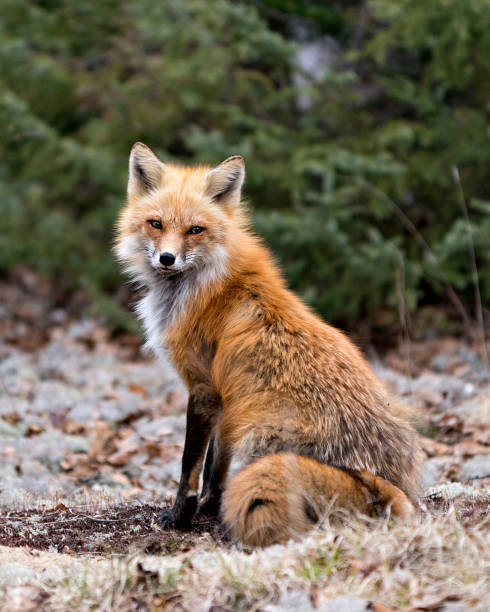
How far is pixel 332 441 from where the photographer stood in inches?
157

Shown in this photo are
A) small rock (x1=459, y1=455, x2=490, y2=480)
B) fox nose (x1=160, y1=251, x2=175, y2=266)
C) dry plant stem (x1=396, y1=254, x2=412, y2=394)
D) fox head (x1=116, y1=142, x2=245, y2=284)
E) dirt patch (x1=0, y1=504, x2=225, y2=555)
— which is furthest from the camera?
dry plant stem (x1=396, y1=254, x2=412, y2=394)

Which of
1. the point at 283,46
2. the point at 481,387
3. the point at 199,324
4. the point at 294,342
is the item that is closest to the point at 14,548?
the point at 199,324

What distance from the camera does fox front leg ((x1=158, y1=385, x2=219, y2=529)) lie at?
434cm

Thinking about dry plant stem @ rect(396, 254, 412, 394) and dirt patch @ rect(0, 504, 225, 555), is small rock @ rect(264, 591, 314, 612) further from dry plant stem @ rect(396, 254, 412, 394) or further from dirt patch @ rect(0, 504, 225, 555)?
dry plant stem @ rect(396, 254, 412, 394)

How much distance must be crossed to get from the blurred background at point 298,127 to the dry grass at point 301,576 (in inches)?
203

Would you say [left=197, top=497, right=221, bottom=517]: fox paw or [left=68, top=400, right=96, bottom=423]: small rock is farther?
[left=68, top=400, right=96, bottom=423]: small rock

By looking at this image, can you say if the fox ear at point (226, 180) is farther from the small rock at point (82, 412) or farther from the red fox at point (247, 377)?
the small rock at point (82, 412)

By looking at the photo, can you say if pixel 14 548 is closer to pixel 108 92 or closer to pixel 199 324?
pixel 199 324

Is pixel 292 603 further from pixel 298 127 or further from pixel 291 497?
pixel 298 127

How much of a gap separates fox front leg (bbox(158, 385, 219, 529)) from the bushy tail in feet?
1.77

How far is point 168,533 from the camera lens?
430 cm

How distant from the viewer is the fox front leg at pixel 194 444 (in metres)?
4.34

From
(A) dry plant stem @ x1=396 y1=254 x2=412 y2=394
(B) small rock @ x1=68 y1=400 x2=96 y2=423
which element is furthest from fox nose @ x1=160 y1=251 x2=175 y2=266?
(B) small rock @ x1=68 y1=400 x2=96 y2=423

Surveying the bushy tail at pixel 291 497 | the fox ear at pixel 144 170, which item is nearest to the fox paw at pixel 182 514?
the bushy tail at pixel 291 497
